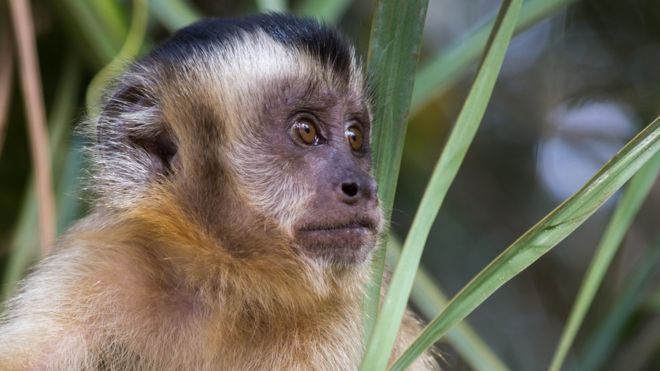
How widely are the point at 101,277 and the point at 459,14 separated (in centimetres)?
484

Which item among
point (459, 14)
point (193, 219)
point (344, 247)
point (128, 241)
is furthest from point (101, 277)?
point (459, 14)

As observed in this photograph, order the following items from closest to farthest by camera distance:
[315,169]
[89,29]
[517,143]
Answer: [315,169]
[89,29]
[517,143]

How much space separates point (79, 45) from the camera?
394cm

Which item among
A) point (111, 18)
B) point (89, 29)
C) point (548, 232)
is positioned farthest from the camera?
point (89, 29)

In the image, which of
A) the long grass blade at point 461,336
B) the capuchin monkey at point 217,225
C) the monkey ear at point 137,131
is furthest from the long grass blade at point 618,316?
the monkey ear at point 137,131

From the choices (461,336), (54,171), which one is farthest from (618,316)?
(54,171)

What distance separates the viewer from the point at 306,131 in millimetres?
3074

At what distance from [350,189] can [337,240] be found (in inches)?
6.2

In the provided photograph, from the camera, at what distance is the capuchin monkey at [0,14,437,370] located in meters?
2.81

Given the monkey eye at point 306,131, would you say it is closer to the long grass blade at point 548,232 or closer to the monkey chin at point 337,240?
the monkey chin at point 337,240

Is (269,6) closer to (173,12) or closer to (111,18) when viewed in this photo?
(173,12)

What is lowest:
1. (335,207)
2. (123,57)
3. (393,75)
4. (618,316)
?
(618,316)

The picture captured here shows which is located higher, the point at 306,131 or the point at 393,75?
the point at 393,75

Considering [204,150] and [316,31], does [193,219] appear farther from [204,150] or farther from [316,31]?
[316,31]
